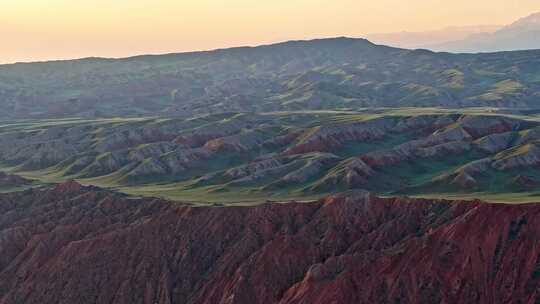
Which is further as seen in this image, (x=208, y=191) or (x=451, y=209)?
(x=208, y=191)

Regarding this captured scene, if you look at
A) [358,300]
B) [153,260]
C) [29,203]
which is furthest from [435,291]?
[29,203]

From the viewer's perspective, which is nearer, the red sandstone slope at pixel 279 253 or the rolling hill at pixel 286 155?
the red sandstone slope at pixel 279 253

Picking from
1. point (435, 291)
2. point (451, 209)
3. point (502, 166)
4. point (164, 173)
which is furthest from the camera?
point (164, 173)

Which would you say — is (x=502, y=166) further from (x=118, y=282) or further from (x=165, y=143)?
(x=165, y=143)

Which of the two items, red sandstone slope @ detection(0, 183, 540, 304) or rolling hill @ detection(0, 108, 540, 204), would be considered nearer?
red sandstone slope @ detection(0, 183, 540, 304)

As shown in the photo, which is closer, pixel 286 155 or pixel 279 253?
pixel 279 253

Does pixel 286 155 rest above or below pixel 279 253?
above

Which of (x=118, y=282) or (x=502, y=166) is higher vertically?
(x=502, y=166)

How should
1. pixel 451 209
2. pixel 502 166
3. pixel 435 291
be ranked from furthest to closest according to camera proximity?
pixel 502 166 < pixel 451 209 < pixel 435 291
